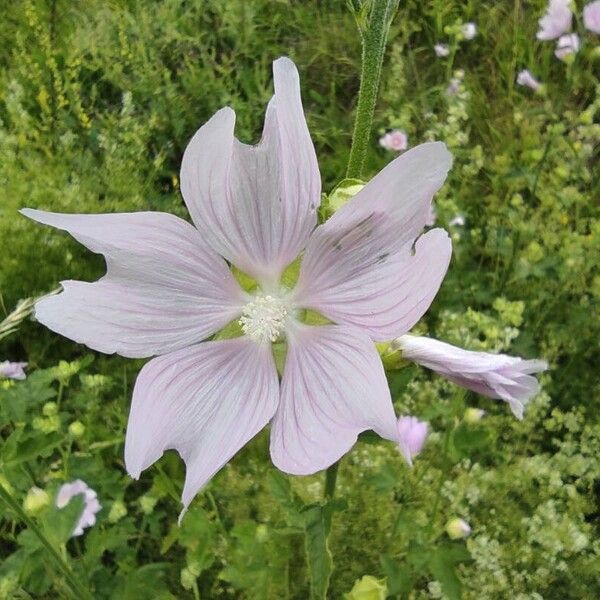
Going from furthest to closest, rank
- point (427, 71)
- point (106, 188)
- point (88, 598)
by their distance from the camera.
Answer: point (427, 71) < point (106, 188) < point (88, 598)

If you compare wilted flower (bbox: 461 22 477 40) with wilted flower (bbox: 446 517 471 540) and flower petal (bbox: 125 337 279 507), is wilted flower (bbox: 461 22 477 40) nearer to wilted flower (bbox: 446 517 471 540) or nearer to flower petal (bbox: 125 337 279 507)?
wilted flower (bbox: 446 517 471 540)

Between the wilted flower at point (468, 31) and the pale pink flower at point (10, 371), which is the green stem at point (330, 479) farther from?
the wilted flower at point (468, 31)

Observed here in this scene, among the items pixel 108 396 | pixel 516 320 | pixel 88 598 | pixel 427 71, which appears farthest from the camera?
pixel 427 71

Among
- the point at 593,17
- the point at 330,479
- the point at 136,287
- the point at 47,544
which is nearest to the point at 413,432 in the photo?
the point at 330,479

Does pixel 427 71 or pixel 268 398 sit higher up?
pixel 268 398

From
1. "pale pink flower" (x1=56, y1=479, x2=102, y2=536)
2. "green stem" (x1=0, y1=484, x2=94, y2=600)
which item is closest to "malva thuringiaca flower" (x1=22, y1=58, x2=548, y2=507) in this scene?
"green stem" (x1=0, y1=484, x2=94, y2=600)

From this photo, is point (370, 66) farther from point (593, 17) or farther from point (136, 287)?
point (593, 17)

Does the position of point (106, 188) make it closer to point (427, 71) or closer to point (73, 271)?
point (73, 271)

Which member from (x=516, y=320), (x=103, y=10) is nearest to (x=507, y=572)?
(x=516, y=320)
